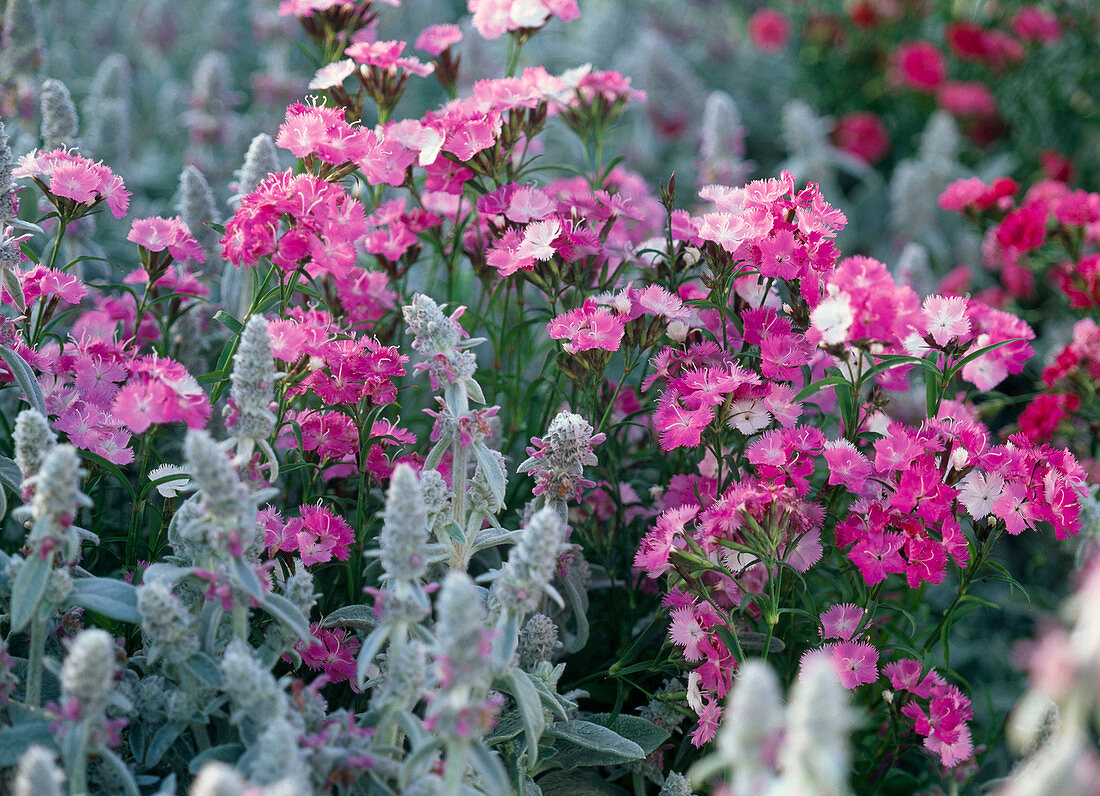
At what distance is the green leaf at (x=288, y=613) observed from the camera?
1112 millimetres

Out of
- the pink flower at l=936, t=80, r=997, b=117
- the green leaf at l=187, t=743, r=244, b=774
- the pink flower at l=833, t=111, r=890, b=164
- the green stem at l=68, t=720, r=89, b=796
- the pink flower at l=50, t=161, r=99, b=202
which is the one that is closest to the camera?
the green stem at l=68, t=720, r=89, b=796

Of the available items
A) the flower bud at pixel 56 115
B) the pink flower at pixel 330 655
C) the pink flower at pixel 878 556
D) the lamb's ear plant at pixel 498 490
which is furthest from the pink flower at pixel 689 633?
the flower bud at pixel 56 115

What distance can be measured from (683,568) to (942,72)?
3680mm

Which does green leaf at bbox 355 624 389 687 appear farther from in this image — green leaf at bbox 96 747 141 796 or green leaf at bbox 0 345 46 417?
green leaf at bbox 0 345 46 417

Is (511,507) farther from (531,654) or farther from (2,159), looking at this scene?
(2,159)

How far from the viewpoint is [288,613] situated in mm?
1138

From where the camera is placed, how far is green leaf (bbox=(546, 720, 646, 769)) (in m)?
1.33

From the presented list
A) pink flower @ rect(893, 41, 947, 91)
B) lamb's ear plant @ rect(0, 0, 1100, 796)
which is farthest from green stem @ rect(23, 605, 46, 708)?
pink flower @ rect(893, 41, 947, 91)

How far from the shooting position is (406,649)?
1051 mm

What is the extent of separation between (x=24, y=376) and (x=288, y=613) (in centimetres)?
56

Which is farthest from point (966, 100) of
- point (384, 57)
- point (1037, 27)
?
point (384, 57)

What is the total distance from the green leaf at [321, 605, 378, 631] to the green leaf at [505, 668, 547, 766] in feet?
0.84

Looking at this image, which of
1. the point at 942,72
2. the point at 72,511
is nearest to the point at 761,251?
the point at 72,511

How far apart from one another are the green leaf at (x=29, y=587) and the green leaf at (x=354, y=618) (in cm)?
41
